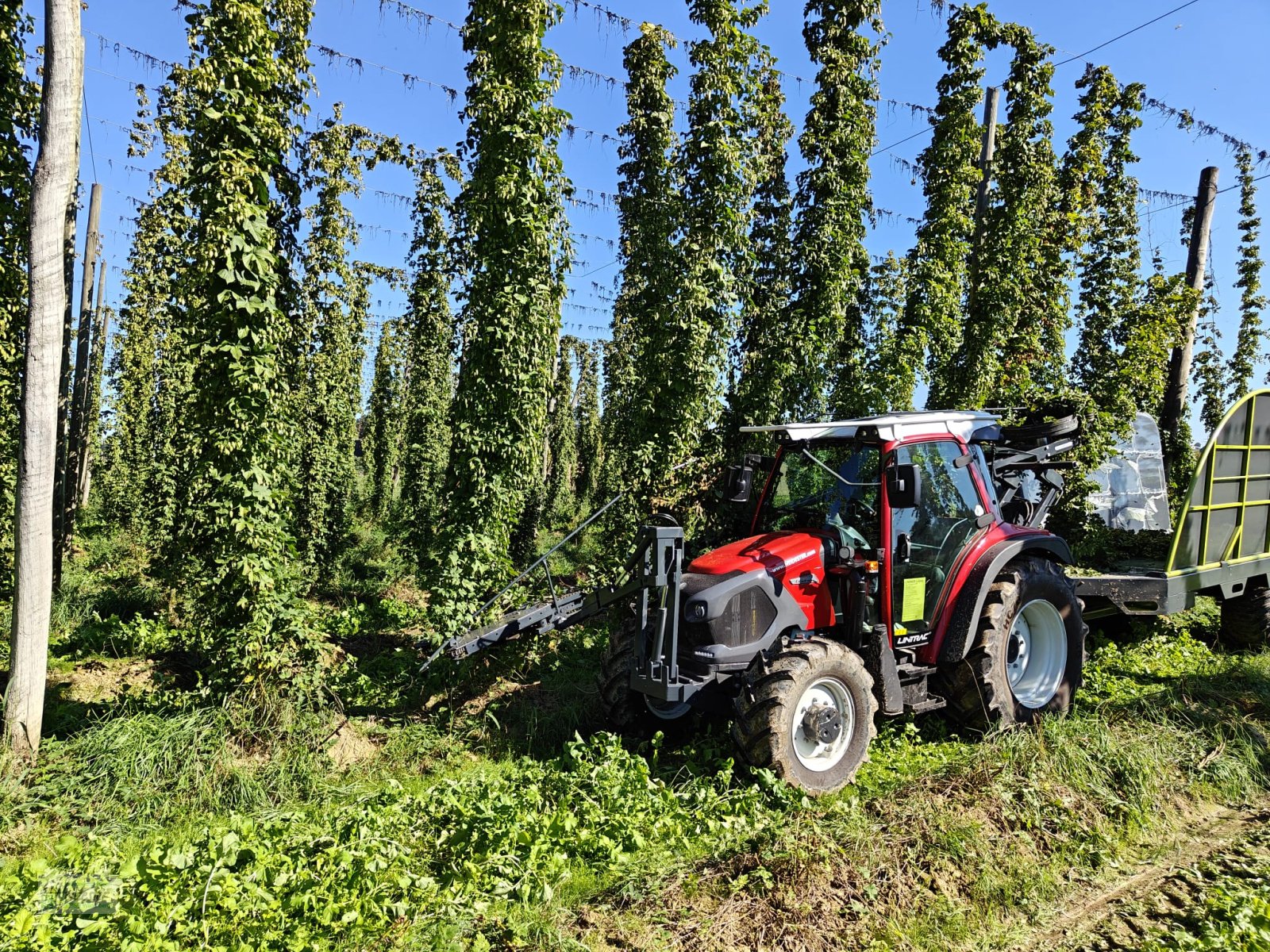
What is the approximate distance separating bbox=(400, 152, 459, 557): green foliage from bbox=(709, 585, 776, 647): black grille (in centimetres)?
742

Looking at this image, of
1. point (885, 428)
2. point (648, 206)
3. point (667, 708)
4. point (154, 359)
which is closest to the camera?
point (667, 708)

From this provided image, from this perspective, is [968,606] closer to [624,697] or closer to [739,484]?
[739,484]

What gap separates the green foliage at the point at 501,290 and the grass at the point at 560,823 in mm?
1685

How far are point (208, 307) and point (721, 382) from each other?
6036 millimetres

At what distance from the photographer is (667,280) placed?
9.84 meters

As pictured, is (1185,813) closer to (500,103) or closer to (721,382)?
(721,382)

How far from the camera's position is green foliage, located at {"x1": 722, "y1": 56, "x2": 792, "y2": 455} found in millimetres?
10828

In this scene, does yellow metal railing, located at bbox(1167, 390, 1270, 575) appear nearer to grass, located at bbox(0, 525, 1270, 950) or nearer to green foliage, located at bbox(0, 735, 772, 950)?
grass, located at bbox(0, 525, 1270, 950)

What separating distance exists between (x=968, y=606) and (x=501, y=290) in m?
5.43

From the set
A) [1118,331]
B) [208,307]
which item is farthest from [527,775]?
[1118,331]

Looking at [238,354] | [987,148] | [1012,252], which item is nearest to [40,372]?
[238,354]

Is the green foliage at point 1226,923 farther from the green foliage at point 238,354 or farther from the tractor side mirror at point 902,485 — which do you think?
the green foliage at point 238,354

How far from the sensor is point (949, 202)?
1245cm

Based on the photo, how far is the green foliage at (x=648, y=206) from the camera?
9.98 metres
